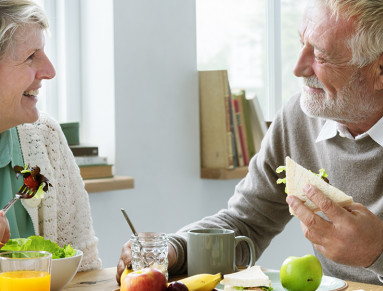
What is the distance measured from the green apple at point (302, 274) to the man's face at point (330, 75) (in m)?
0.49

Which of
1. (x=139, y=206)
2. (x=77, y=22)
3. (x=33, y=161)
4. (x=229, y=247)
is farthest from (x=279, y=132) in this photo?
(x=77, y=22)

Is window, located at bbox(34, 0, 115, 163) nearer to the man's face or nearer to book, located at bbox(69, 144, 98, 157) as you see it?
book, located at bbox(69, 144, 98, 157)

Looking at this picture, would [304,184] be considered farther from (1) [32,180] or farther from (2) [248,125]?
(2) [248,125]

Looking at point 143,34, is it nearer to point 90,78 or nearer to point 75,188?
point 90,78

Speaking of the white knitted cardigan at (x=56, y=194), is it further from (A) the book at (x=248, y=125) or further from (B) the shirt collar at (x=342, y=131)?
(A) the book at (x=248, y=125)

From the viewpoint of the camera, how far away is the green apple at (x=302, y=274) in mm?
1285

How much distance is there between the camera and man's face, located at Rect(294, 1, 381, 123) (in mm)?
1623

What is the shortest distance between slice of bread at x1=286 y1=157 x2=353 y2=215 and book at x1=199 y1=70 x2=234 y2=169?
152 centimetres

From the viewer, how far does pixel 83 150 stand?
241cm

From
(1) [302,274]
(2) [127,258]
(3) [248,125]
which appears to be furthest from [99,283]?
(3) [248,125]

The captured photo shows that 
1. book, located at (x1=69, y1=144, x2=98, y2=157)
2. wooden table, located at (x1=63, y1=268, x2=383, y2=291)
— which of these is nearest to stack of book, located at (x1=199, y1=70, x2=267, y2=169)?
book, located at (x1=69, y1=144, x2=98, y2=157)

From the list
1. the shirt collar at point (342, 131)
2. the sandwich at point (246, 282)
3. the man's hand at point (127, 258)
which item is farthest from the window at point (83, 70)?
the sandwich at point (246, 282)

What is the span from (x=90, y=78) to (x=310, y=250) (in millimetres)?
1623

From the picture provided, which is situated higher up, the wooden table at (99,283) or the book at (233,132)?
the book at (233,132)
